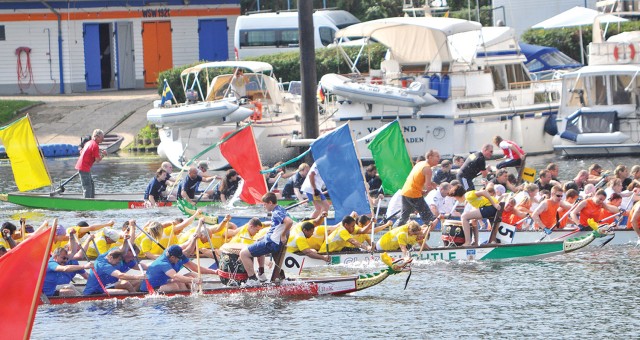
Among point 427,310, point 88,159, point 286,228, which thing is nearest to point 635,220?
point 427,310

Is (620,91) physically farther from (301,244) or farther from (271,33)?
(301,244)

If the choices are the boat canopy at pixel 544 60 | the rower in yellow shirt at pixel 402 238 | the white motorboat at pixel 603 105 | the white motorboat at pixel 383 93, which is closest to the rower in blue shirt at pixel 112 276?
the rower in yellow shirt at pixel 402 238

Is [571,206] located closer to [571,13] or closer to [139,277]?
[139,277]

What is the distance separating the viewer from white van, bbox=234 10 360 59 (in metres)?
45.3

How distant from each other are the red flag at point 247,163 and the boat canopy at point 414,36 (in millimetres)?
9804

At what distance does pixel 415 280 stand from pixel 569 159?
17.7 meters

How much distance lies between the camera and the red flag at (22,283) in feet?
36.3

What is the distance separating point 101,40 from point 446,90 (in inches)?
728

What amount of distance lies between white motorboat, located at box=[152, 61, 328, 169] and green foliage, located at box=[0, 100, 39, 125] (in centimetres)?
739

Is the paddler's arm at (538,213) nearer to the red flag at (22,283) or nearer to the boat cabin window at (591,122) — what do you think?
the red flag at (22,283)

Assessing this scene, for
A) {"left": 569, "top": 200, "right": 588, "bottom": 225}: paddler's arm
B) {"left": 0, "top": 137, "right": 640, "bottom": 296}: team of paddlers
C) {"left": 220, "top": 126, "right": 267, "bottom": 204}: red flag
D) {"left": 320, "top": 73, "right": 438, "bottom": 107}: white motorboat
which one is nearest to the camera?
{"left": 0, "top": 137, "right": 640, "bottom": 296}: team of paddlers

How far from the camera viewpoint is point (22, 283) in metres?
11.2

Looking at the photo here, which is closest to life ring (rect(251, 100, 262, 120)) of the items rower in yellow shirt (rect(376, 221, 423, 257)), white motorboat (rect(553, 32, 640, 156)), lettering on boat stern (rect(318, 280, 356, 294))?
white motorboat (rect(553, 32, 640, 156))

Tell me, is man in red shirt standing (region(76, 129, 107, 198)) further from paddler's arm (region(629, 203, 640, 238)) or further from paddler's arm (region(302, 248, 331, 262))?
paddler's arm (region(629, 203, 640, 238))
